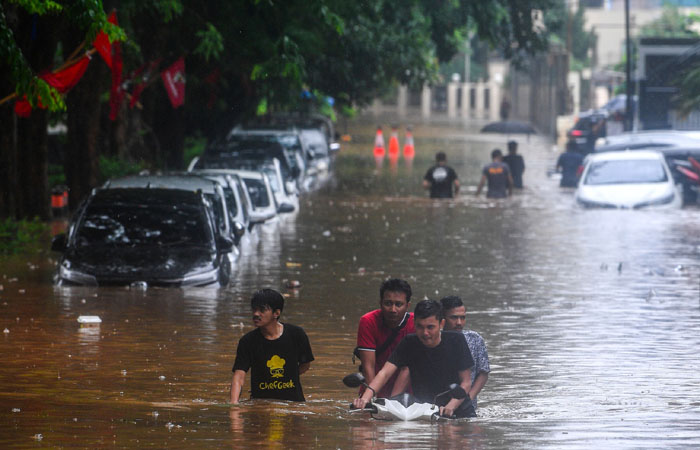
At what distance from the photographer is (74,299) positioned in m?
16.9

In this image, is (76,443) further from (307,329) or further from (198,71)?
(198,71)

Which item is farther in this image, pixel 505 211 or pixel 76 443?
pixel 505 211

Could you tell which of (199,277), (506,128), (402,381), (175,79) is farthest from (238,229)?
(506,128)

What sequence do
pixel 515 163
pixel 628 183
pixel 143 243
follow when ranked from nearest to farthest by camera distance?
pixel 143 243 < pixel 628 183 < pixel 515 163

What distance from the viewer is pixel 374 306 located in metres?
17.2

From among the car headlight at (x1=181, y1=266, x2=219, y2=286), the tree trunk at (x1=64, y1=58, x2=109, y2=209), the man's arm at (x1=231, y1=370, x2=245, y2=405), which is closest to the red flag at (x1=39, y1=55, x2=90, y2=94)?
the tree trunk at (x1=64, y1=58, x2=109, y2=209)

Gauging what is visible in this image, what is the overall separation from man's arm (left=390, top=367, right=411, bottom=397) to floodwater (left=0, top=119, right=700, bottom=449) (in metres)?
0.26

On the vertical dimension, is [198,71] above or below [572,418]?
above

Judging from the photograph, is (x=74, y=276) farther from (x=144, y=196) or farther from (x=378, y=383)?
(x=378, y=383)

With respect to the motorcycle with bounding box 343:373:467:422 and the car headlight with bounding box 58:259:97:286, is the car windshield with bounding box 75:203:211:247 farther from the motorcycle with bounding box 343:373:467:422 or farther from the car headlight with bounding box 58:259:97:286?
the motorcycle with bounding box 343:373:467:422

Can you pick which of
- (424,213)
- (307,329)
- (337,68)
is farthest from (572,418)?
(337,68)

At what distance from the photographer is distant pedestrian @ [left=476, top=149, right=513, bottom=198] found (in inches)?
1270

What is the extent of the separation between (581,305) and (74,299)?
5.90 m

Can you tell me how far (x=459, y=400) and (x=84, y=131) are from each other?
19209 mm
